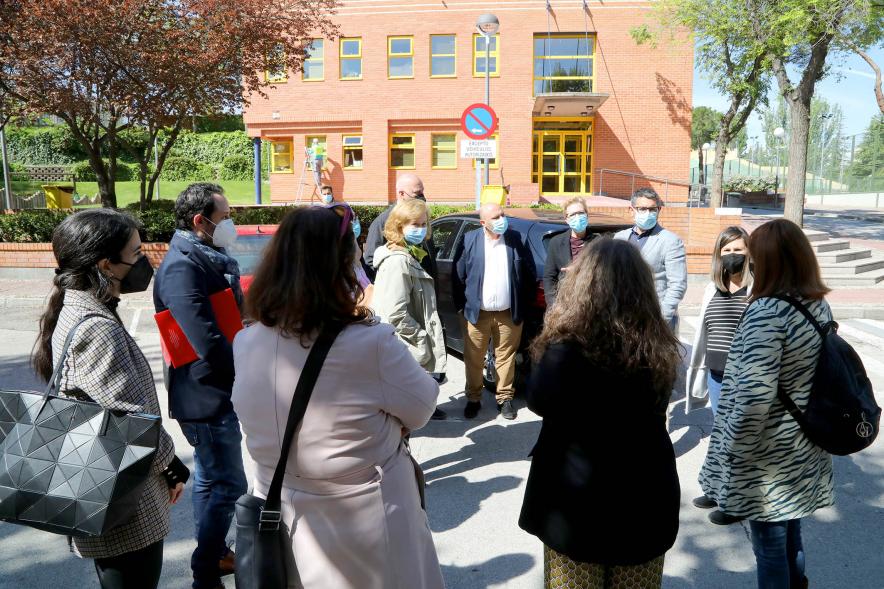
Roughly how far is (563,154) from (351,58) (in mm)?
9485

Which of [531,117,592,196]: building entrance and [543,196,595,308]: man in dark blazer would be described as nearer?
Result: [543,196,595,308]: man in dark blazer

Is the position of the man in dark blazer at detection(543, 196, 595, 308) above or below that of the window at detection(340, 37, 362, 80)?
below

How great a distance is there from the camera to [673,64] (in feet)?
85.7

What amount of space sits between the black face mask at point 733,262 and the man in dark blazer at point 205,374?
3.12m

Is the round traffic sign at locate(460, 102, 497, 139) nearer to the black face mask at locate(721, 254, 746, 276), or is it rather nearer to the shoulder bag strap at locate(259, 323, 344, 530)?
the black face mask at locate(721, 254, 746, 276)

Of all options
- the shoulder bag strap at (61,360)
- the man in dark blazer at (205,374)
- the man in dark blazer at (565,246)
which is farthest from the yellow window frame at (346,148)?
the shoulder bag strap at (61,360)

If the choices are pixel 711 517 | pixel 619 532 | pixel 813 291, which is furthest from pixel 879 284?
pixel 619 532

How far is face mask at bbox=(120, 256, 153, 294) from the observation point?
258cm

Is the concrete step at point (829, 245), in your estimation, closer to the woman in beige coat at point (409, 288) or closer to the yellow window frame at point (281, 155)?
the woman in beige coat at point (409, 288)

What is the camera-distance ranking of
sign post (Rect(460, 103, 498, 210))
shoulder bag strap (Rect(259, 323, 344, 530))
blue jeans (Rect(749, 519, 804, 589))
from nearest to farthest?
1. shoulder bag strap (Rect(259, 323, 344, 530))
2. blue jeans (Rect(749, 519, 804, 589))
3. sign post (Rect(460, 103, 498, 210))

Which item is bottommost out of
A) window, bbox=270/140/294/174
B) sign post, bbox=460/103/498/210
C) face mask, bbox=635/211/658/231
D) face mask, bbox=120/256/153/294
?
face mask, bbox=120/256/153/294

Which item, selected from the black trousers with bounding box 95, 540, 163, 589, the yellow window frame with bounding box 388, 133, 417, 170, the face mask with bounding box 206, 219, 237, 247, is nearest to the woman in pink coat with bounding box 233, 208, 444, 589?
the black trousers with bounding box 95, 540, 163, 589

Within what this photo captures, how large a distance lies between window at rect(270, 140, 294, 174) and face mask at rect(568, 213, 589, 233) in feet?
79.1

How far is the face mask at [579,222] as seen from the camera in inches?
230
